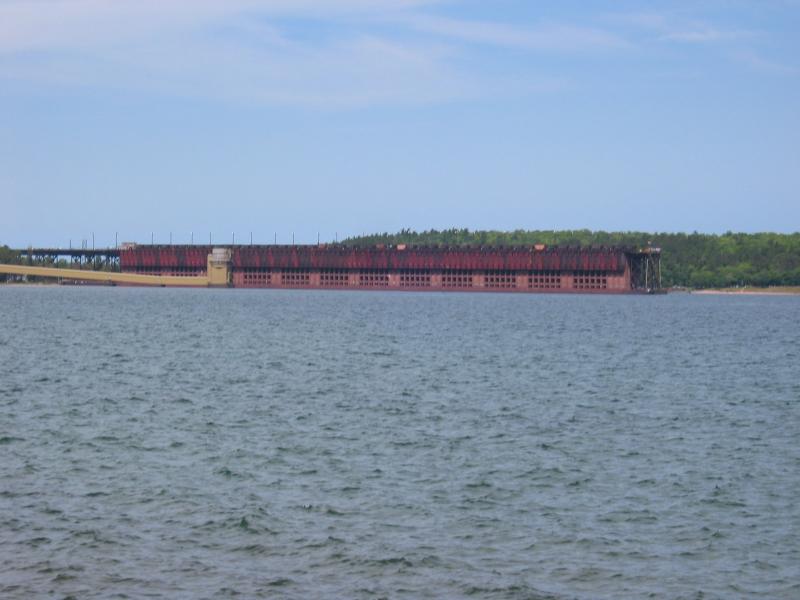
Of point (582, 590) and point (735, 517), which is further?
point (735, 517)

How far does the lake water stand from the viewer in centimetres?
2208

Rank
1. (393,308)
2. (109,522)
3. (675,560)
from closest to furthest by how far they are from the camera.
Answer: (675,560) → (109,522) → (393,308)

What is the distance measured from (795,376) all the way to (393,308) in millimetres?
89142

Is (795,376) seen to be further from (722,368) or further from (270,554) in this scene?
(270,554)

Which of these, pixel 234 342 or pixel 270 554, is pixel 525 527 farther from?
pixel 234 342

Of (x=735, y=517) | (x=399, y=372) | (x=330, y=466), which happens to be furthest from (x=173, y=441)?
(x=399, y=372)

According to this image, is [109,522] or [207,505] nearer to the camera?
[109,522]

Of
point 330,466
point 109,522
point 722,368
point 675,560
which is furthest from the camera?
point 722,368

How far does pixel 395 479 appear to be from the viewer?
29.8 m

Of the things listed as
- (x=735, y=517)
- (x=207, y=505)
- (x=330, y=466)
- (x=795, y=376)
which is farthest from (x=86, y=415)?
(x=795, y=376)

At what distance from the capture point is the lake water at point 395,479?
22078 mm

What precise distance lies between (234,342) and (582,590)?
59.7 meters

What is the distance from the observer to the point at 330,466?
103 ft

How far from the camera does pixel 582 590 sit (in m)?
21.3
